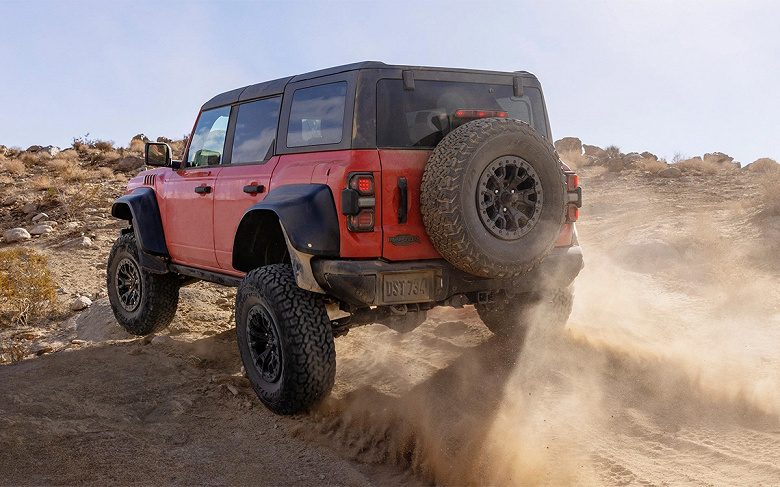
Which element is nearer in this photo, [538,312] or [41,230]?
[538,312]

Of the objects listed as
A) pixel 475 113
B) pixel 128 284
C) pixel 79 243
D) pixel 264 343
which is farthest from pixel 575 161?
pixel 264 343

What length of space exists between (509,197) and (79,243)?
8.00 metres

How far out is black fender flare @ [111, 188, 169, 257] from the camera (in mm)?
6070

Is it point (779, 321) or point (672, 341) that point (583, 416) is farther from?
point (779, 321)

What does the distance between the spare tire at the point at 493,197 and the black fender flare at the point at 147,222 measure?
3.15 metres

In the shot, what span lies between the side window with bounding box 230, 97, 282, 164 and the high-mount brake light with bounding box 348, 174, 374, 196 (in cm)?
110

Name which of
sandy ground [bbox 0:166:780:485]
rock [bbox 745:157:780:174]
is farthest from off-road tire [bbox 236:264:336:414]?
rock [bbox 745:157:780:174]

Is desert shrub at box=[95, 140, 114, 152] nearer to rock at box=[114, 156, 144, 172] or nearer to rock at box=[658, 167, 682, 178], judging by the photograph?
rock at box=[114, 156, 144, 172]

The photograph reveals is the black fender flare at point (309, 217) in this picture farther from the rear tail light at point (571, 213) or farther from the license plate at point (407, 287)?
the rear tail light at point (571, 213)

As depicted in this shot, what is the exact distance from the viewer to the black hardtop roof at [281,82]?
4.11 m

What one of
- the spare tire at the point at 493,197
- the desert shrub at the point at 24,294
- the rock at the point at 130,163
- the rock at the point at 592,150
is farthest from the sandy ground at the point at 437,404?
the rock at the point at 592,150

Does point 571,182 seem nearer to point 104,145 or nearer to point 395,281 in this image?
point 395,281

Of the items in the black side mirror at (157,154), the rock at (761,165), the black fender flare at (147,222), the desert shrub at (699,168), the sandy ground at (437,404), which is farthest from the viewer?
the rock at (761,165)

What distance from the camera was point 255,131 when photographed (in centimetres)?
500
